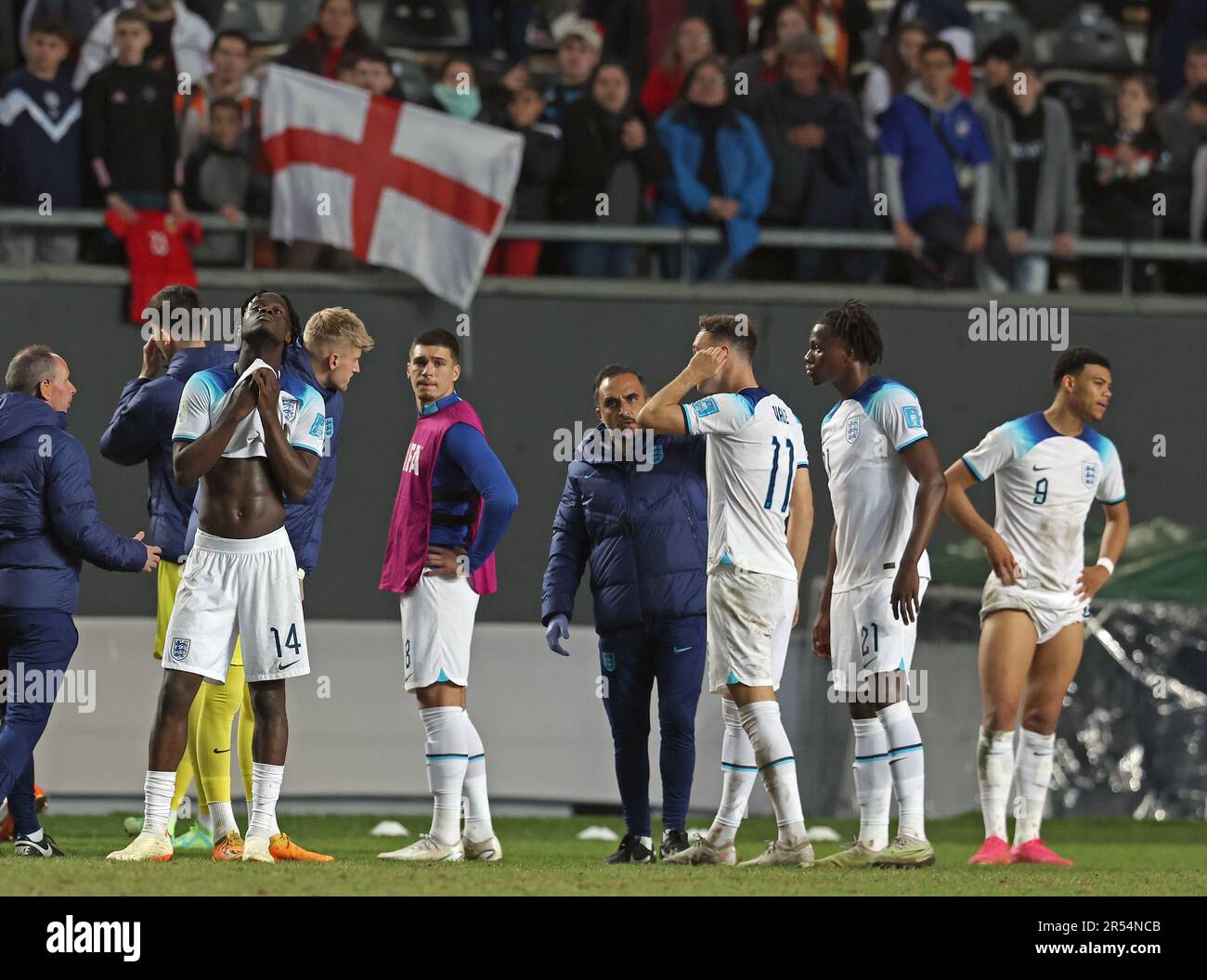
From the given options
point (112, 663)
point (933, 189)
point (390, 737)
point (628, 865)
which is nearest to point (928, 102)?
point (933, 189)

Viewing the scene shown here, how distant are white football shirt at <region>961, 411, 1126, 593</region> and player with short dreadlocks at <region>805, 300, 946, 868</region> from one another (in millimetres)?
1194

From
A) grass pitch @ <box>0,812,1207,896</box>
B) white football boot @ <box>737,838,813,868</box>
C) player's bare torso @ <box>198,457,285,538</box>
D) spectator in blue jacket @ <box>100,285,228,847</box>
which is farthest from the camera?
spectator in blue jacket @ <box>100,285,228,847</box>

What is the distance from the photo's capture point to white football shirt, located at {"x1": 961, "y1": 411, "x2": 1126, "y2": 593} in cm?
896

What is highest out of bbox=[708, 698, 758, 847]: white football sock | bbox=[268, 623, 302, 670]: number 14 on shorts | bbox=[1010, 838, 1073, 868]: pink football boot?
bbox=[268, 623, 302, 670]: number 14 on shorts

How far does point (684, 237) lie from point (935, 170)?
1.97 meters

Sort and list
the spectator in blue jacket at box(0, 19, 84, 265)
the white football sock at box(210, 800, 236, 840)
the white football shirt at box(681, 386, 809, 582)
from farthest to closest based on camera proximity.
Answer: the spectator in blue jacket at box(0, 19, 84, 265)
the white football sock at box(210, 800, 236, 840)
the white football shirt at box(681, 386, 809, 582)

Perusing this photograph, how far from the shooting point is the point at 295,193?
13.5 m

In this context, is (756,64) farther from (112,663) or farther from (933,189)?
(112,663)

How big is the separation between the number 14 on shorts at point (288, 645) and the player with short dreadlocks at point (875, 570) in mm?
2241

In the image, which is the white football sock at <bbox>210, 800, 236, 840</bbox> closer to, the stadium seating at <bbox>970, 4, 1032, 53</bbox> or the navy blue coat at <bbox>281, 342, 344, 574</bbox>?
the navy blue coat at <bbox>281, 342, 344, 574</bbox>

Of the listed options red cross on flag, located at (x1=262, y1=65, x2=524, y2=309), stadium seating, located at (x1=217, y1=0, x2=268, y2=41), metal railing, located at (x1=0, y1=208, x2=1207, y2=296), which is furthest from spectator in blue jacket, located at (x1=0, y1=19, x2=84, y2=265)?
stadium seating, located at (x1=217, y1=0, x2=268, y2=41)

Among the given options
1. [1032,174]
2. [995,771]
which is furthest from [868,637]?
[1032,174]

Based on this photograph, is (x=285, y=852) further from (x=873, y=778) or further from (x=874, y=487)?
(x=874, y=487)
